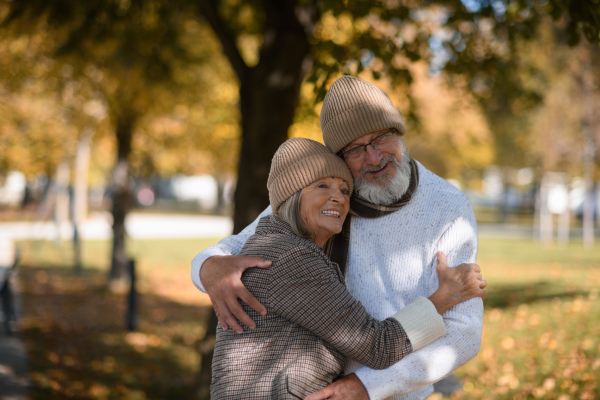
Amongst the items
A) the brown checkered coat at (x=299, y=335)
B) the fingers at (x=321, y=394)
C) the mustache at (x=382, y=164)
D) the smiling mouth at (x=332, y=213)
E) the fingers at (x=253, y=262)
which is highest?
the mustache at (x=382, y=164)

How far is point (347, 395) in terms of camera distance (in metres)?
2.16

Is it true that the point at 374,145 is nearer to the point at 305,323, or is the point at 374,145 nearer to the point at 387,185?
the point at 387,185

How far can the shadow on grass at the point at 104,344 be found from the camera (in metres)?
6.69

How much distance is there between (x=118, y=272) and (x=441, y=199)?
37.6 feet

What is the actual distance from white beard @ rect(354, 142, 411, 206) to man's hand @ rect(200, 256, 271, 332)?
539 mm

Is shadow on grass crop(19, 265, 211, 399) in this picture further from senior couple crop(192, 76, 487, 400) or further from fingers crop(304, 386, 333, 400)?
fingers crop(304, 386, 333, 400)

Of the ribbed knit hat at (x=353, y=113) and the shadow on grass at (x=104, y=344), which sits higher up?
the ribbed knit hat at (x=353, y=113)

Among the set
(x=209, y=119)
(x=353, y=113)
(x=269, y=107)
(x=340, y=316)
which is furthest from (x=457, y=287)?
(x=209, y=119)

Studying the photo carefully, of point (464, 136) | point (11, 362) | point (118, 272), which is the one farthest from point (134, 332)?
point (464, 136)

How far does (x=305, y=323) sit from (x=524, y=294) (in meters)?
9.00

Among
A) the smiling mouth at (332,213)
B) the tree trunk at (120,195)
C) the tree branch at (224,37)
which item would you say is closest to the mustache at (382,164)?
the smiling mouth at (332,213)

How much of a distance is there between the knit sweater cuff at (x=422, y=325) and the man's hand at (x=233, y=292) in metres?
0.52

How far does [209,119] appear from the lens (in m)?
12.4

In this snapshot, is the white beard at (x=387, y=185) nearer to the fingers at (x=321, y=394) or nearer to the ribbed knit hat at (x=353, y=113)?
the ribbed knit hat at (x=353, y=113)
